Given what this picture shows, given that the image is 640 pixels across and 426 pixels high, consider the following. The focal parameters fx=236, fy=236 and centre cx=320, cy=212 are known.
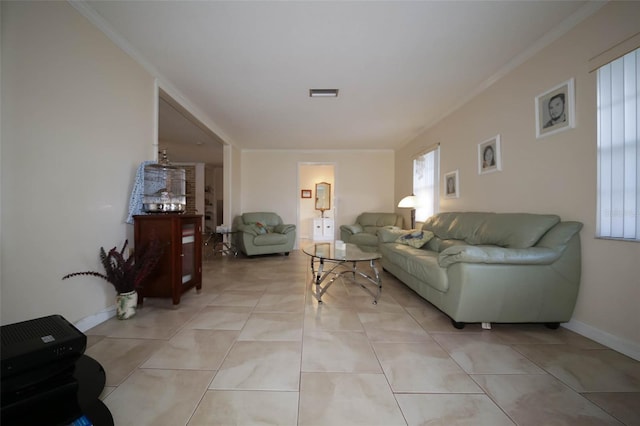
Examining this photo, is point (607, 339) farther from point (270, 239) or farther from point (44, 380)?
point (270, 239)

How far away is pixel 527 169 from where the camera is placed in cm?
230

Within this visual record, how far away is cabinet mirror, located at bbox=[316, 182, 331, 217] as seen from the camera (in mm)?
7867

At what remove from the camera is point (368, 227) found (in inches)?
210

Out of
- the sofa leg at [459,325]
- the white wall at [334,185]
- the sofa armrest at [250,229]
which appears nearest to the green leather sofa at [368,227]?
the white wall at [334,185]

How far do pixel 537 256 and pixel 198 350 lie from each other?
2508 mm

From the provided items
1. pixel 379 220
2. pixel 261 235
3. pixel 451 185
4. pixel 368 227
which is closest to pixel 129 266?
pixel 261 235

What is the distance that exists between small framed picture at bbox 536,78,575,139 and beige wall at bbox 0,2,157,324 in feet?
12.6

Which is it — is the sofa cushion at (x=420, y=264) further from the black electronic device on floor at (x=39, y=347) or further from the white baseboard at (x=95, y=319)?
the white baseboard at (x=95, y=319)

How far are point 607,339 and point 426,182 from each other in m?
3.04

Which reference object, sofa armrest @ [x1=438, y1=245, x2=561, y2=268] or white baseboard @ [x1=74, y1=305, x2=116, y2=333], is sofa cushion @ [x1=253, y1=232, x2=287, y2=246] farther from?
sofa armrest @ [x1=438, y1=245, x2=561, y2=268]

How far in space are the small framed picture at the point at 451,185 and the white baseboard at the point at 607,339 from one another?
1.90m

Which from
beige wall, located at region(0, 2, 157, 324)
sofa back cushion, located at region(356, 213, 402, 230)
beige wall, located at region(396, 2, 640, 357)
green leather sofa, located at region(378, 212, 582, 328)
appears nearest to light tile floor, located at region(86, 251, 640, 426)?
green leather sofa, located at region(378, 212, 582, 328)

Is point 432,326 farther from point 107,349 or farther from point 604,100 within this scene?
point 107,349

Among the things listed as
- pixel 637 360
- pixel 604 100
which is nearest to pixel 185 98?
pixel 604 100
